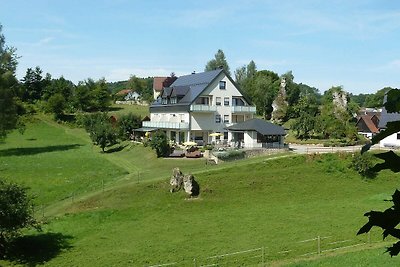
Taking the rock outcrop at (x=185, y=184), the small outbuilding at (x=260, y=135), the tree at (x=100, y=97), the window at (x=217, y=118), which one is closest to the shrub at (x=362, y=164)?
the small outbuilding at (x=260, y=135)

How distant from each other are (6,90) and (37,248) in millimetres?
32314

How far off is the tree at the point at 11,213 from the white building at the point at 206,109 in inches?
1158

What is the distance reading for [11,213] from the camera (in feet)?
74.0

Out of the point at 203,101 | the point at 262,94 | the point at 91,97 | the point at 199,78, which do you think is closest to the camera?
the point at 203,101

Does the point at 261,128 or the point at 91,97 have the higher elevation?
the point at 91,97

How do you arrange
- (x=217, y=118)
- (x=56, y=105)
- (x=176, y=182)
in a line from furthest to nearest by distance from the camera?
(x=56, y=105) → (x=217, y=118) → (x=176, y=182)

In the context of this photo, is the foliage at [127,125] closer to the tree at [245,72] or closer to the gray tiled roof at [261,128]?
the gray tiled roof at [261,128]

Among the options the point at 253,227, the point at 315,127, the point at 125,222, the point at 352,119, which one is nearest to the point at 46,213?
the point at 125,222

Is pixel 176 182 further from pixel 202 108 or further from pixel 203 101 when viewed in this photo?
pixel 203 101

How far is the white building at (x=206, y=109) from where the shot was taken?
171 feet

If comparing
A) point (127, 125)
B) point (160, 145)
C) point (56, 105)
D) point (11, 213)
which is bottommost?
point (11, 213)

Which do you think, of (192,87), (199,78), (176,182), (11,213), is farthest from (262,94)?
(11,213)

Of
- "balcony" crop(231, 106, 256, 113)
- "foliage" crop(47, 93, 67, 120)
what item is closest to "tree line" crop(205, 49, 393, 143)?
"balcony" crop(231, 106, 256, 113)

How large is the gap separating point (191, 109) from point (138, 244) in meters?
29.0
